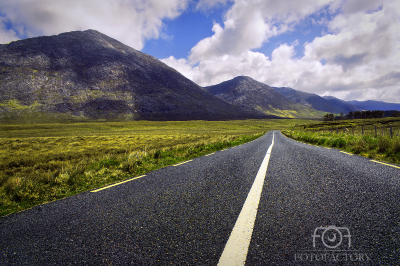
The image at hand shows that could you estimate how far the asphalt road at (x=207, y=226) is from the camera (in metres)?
2.04

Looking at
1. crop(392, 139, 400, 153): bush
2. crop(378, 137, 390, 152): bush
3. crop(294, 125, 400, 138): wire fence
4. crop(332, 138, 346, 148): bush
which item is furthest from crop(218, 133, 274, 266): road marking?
crop(294, 125, 400, 138): wire fence

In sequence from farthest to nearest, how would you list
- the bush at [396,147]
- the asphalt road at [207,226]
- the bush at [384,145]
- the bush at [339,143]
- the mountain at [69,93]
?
the mountain at [69,93] < the bush at [339,143] < the bush at [384,145] < the bush at [396,147] < the asphalt road at [207,226]

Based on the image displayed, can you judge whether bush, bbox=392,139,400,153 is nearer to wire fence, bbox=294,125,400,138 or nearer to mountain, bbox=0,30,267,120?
wire fence, bbox=294,125,400,138

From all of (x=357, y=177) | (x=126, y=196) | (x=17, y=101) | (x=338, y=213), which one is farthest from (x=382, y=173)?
(x=17, y=101)

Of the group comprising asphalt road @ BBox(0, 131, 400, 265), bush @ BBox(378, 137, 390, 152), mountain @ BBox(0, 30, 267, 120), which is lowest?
asphalt road @ BBox(0, 131, 400, 265)

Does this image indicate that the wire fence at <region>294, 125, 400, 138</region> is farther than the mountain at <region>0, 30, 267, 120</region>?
No

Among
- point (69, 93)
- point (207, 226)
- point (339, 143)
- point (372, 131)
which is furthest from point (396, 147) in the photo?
point (69, 93)

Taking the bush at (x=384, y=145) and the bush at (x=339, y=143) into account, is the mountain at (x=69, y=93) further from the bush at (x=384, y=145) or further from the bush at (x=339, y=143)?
the bush at (x=384, y=145)

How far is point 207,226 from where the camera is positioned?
2650 mm

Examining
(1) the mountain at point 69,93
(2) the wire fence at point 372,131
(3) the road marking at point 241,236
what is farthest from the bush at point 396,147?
(1) the mountain at point 69,93

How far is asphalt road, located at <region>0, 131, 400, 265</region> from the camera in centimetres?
204

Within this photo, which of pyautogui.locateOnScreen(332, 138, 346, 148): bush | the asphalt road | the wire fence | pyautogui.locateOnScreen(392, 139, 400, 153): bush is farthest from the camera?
the wire fence

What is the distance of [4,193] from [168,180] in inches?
163

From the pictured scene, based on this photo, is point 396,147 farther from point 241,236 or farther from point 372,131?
point 372,131
